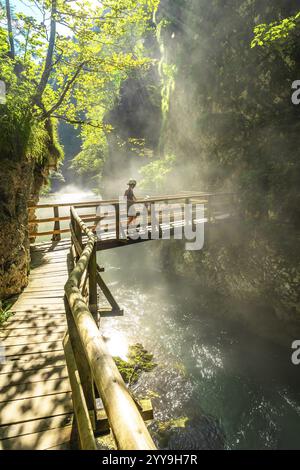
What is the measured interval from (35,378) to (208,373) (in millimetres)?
7366

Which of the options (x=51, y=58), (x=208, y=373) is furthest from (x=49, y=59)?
(x=208, y=373)

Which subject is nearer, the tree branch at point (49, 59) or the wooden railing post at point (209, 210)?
the tree branch at point (49, 59)

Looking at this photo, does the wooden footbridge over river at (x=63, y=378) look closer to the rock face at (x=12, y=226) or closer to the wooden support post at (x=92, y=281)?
the wooden support post at (x=92, y=281)

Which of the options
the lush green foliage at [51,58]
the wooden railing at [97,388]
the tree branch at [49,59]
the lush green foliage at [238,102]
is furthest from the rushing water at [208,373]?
the tree branch at [49,59]

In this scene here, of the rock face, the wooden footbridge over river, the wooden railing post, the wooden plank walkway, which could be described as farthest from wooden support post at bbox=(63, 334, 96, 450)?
the wooden railing post

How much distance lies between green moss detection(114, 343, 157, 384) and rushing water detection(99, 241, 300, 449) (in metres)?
0.29

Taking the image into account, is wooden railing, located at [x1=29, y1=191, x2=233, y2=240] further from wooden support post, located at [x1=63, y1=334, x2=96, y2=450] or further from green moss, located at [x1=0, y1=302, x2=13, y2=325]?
wooden support post, located at [x1=63, y1=334, x2=96, y2=450]

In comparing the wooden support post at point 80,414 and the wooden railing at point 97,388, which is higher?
the wooden railing at point 97,388

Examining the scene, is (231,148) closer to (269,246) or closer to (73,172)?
(269,246)

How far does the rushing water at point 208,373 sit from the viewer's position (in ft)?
24.0

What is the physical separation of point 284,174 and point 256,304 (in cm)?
604

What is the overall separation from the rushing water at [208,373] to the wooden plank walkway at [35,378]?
15.4 feet

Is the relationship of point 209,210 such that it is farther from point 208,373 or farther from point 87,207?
point 208,373

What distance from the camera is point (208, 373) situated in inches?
372
